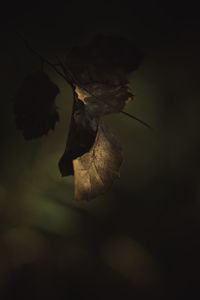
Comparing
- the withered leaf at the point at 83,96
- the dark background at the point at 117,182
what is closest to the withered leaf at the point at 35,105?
the withered leaf at the point at 83,96

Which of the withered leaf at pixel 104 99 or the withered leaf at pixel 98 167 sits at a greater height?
the withered leaf at pixel 104 99

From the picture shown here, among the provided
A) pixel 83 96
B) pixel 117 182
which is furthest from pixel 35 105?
pixel 117 182

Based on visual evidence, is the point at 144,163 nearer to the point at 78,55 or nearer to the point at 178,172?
the point at 178,172

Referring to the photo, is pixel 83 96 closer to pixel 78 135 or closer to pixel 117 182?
pixel 78 135

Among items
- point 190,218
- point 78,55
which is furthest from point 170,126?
point 78,55

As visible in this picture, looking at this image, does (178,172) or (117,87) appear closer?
(117,87)

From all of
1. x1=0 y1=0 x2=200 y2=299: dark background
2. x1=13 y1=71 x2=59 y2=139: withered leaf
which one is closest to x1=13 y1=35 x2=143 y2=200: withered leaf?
→ x1=13 y1=71 x2=59 y2=139: withered leaf

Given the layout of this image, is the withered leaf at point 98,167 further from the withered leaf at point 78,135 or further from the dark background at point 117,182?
the dark background at point 117,182
